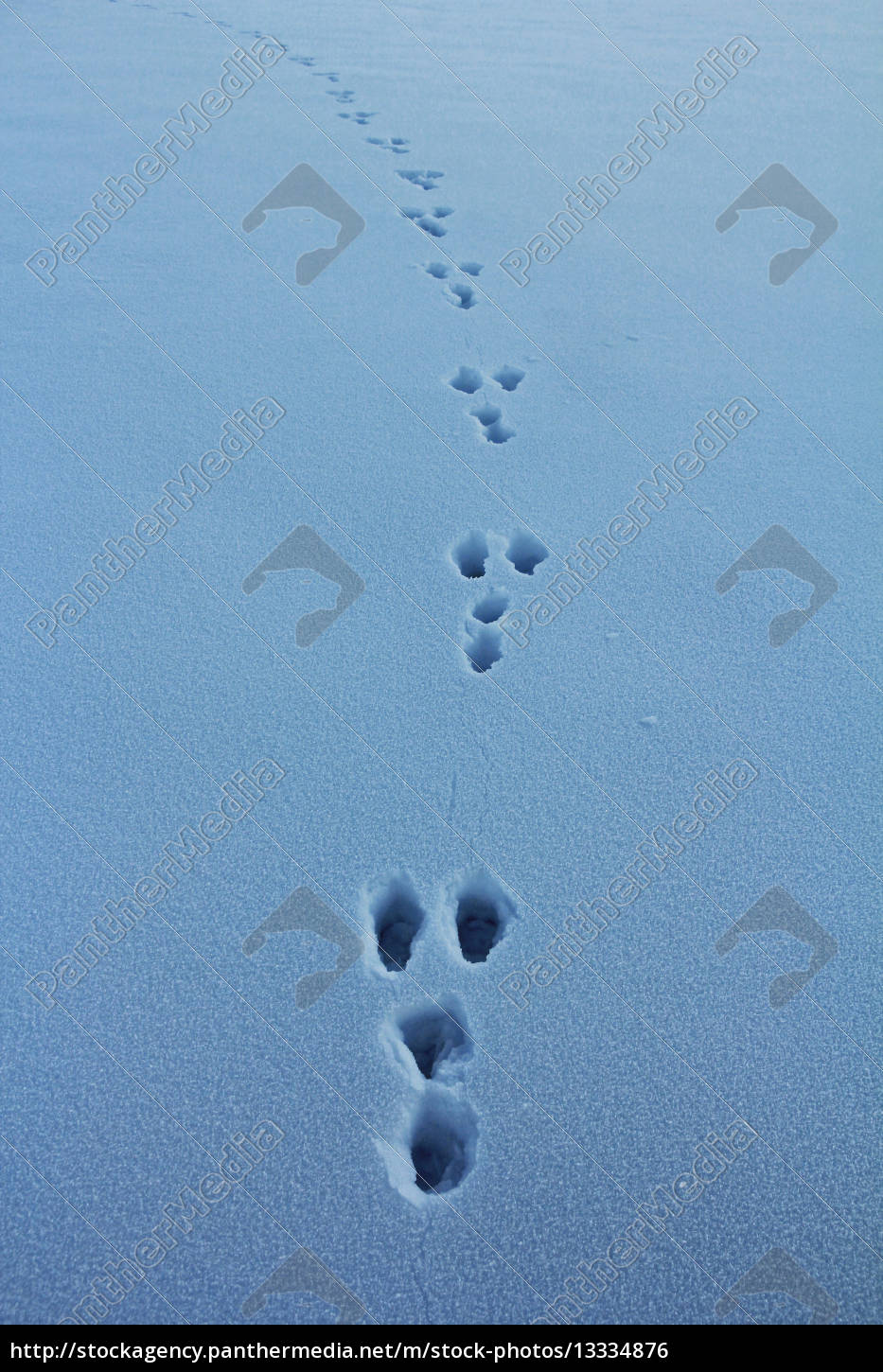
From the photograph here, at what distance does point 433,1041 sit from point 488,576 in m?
0.94

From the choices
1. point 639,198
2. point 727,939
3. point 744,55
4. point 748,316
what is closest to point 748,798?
point 727,939

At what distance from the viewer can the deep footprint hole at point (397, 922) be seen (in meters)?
1.12

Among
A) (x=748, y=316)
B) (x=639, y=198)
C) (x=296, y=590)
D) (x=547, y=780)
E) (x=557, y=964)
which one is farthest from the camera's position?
(x=639, y=198)

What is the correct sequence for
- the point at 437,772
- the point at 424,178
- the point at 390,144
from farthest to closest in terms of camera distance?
the point at 390,144, the point at 424,178, the point at 437,772

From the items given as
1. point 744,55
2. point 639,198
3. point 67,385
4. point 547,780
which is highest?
point 744,55

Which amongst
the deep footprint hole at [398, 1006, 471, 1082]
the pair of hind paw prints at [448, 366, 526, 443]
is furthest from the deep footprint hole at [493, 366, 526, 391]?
the deep footprint hole at [398, 1006, 471, 1082]

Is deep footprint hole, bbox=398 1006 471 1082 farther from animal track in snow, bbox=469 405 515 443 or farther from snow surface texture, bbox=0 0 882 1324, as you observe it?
animal track in snow, bbox=469 405 515 443

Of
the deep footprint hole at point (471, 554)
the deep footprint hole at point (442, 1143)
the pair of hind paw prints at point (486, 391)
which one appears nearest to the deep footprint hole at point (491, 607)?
the deep footprint hole at point (471, 554)

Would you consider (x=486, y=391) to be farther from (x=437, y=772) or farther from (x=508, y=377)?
(x=437, y=772)

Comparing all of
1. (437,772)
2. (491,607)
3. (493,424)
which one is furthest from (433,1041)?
(493,424)

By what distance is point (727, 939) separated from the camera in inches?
44.1

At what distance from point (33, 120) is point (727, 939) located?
4.44m

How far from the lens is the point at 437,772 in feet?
4.25
